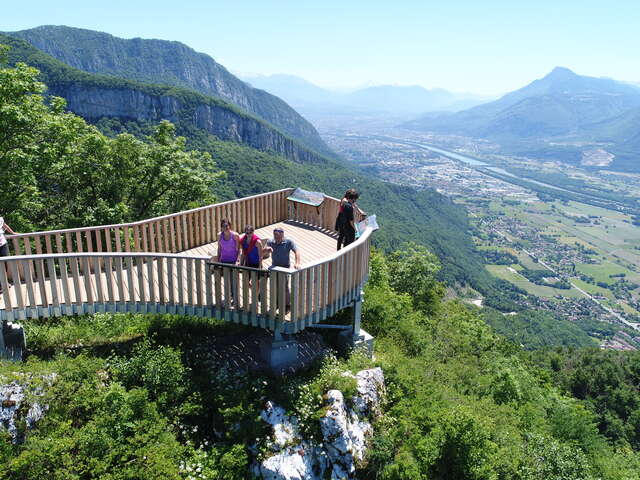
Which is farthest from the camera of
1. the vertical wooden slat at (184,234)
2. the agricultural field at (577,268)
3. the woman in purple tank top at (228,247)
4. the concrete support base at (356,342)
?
the agricultural field at (577,268)

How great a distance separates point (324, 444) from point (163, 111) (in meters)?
160

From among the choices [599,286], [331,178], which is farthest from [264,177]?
[599,286]

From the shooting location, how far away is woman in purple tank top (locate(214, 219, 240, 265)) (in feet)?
25.5

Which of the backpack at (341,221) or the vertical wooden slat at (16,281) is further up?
the backpack at (341,221)

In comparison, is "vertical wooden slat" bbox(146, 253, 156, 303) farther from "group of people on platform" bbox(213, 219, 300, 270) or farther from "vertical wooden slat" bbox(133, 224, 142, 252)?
"vertical wooden slat" bbox(133, 224, 142, 252)

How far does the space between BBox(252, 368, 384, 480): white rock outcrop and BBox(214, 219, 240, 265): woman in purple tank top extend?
2.63 m

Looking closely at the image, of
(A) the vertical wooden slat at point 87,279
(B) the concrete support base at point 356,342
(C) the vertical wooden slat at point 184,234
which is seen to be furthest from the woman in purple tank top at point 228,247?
(B) the concrete support base at point 356,342

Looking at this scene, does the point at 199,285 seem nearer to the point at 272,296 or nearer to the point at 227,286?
the point at 227,286

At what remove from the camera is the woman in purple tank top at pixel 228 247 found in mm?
7770

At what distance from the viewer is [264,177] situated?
11962cm

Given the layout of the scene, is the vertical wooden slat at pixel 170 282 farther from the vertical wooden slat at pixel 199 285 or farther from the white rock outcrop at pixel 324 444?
the white rock outcrop at pixel 324 444

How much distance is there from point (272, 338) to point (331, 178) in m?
167

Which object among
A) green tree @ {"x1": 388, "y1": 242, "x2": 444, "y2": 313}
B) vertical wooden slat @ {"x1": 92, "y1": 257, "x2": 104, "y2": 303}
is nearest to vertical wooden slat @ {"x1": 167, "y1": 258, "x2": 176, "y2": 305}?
vertical wooden slat @ {"x1": 92, "y1": 257, "x2": 104, "y2": 303}

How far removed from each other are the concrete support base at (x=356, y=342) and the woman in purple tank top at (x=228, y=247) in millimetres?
3105
